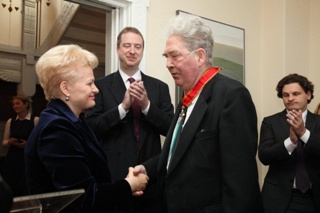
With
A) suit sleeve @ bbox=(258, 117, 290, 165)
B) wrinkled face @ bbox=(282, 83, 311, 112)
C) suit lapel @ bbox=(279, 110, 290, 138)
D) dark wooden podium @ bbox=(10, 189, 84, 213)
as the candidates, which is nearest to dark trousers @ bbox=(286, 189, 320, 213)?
suit sleeve @ bbox=(258, 117, 290, 165)

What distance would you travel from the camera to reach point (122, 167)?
252cm

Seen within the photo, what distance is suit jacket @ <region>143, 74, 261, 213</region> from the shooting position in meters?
1.65

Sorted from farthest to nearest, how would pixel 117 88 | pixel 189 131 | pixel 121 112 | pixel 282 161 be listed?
1. pixel 282 161
2. pixel 117 88
3. pixel 121 112
4. pixel 189 131

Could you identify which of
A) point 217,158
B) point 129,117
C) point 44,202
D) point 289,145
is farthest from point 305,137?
point 44,202

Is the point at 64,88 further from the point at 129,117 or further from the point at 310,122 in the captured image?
the point at 310,122

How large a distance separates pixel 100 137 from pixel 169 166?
88 centimetres

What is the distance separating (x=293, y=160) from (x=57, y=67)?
6.82 ft

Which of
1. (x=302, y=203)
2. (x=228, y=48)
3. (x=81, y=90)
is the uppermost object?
(x=228, y=48)

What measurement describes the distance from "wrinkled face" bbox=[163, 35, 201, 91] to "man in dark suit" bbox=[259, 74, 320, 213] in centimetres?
123

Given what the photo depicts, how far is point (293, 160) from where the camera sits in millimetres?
3008

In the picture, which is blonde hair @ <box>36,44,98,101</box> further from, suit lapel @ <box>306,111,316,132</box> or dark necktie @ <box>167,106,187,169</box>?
suit lapel @ <box>306,111,316,132</box>

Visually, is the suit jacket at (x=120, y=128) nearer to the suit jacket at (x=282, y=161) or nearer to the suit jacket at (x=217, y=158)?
the suit jacket at (x=217, y=158)

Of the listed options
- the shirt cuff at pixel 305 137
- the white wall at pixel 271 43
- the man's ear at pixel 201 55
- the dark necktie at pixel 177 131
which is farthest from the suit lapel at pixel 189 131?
the white wall at pixel 271 43

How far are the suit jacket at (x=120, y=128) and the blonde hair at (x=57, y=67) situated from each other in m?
0.81
